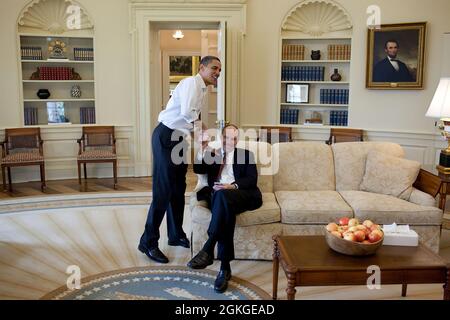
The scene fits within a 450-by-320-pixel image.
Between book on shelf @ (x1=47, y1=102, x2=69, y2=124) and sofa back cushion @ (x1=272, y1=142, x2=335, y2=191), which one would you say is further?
book on shelf @ (x1=47, y1=102, x2=69, y2=124)

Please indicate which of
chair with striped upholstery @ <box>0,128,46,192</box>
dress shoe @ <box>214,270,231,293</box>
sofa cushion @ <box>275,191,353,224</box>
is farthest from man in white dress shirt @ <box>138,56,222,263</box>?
chair with striped upholstery @ <box>0,128,46,192</box>

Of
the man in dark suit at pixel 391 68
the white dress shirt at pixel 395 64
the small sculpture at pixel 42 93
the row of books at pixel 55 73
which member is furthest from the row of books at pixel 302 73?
the small sculpture at pixel 42 93

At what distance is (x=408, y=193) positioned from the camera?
412 cm

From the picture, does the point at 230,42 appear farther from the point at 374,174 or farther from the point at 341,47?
the point at 374,174

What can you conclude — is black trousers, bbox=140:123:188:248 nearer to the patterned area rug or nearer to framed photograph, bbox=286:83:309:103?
the patterned area rug

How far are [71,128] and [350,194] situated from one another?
4220 millimetres

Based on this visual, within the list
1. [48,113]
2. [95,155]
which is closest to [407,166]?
[95,155]

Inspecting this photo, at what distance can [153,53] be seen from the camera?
7.02 metres

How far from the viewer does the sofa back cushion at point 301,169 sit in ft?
14.4

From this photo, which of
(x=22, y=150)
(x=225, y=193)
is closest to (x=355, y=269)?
(x=225, y=193)

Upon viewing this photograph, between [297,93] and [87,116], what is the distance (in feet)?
10.1

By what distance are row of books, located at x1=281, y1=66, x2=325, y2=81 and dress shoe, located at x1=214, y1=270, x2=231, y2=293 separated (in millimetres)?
4258

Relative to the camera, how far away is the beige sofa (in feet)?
12.5

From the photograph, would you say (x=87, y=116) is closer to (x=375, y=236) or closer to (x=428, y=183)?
(x=428, y=183)
